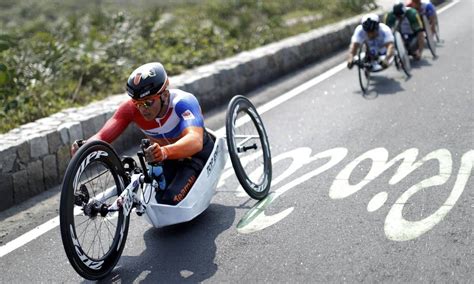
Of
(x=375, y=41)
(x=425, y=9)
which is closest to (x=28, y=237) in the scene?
(x=375, y=41)

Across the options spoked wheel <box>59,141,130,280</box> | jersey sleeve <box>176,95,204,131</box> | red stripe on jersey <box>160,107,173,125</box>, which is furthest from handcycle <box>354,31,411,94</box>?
spoked wheel <box>59,141,130,280</box>

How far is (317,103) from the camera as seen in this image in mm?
11477

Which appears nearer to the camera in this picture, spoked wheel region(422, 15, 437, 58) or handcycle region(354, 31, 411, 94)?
handcycle region(354, 31, 411, 94)

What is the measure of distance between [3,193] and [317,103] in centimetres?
535

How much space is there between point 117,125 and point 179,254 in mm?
1262

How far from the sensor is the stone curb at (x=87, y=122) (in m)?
7.81

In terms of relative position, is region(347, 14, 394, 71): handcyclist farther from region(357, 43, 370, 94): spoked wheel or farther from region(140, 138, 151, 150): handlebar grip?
region(140, 138, 151, 150): handlebar grip

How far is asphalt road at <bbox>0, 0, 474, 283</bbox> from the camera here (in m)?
5.51

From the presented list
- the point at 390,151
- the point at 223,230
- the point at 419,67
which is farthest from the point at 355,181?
the point at 419,67

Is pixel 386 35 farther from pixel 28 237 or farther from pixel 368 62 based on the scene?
pixel 28 237

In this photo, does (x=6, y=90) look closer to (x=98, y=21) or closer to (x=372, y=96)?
(x=372, y=96)

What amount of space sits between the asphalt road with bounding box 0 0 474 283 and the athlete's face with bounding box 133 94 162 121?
103 cm

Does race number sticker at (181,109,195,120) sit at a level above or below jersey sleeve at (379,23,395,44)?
above

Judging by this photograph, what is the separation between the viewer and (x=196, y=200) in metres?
6.39
